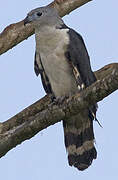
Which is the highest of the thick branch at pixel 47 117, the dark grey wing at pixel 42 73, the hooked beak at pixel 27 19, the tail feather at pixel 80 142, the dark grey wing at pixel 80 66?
the hooked beak at pixel 27 19

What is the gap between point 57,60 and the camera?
6.00m

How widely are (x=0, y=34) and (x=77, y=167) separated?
197 centimetres

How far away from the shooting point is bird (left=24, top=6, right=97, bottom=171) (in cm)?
592

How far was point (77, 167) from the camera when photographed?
5809 millimetres

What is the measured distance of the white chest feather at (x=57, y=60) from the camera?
19.7 feet

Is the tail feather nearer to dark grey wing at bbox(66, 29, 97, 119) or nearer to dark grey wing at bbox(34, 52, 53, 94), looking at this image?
dark grey wing at bbox(66, 29, 97, 119)

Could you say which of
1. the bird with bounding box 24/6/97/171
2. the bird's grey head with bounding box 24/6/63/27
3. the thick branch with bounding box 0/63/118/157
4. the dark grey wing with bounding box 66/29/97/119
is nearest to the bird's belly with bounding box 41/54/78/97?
the bird with bounding box 24/6/97/171

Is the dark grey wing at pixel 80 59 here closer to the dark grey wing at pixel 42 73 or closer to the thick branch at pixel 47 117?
the dark grey wing at pixel 42 73

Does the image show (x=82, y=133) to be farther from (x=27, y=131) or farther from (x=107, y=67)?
(x=27, y=131)

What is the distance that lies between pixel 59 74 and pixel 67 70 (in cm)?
15

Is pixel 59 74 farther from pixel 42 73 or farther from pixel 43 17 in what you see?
pixel 43 17

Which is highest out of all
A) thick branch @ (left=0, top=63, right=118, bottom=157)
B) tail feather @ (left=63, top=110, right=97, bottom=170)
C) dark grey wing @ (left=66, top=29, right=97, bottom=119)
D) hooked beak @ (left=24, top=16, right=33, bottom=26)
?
hooked beak @ (left=24, top=16, right=33, bottom=26)

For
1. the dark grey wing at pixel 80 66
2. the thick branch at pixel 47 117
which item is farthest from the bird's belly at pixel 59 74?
the thick branch at pixel 47 117

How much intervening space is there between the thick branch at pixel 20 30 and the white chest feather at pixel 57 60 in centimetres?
26
